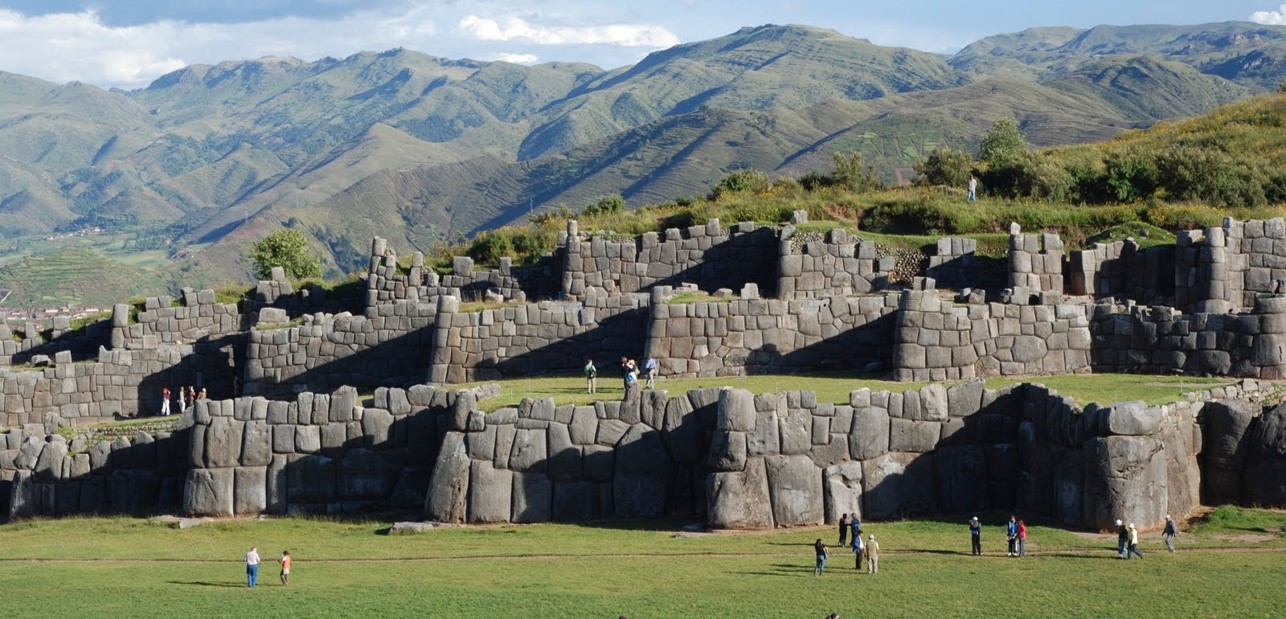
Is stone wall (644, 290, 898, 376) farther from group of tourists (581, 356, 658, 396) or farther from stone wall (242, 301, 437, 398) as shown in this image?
stone wall (242, 301, 437, 398)

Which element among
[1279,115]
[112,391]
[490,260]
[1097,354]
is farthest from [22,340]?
[1279,115]

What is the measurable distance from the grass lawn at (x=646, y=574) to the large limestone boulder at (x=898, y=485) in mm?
714

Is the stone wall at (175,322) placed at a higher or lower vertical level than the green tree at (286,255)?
lower

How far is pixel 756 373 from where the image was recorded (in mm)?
38250

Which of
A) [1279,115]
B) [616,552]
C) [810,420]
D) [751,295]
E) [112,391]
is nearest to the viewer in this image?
[616,552]

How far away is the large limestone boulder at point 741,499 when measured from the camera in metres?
30.1

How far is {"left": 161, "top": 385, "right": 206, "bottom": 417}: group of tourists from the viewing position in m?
44.3

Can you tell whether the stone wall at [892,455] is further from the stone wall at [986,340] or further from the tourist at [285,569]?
the tourist at [285,569]

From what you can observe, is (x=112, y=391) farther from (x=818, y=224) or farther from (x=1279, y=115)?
(x=1279, y=115)

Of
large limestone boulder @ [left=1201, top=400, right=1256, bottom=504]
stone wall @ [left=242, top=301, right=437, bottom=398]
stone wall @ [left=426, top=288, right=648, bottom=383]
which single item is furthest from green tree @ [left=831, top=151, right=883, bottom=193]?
large limestone boulder @ [left=1201, top=400, right=1256, bottom=504]

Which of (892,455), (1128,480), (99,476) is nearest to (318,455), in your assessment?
(99,476)

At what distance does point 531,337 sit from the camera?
4081cm

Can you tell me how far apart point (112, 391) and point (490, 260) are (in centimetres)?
1154

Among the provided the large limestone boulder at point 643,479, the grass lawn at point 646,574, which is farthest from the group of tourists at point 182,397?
the large limestone boulder at point 643,479
